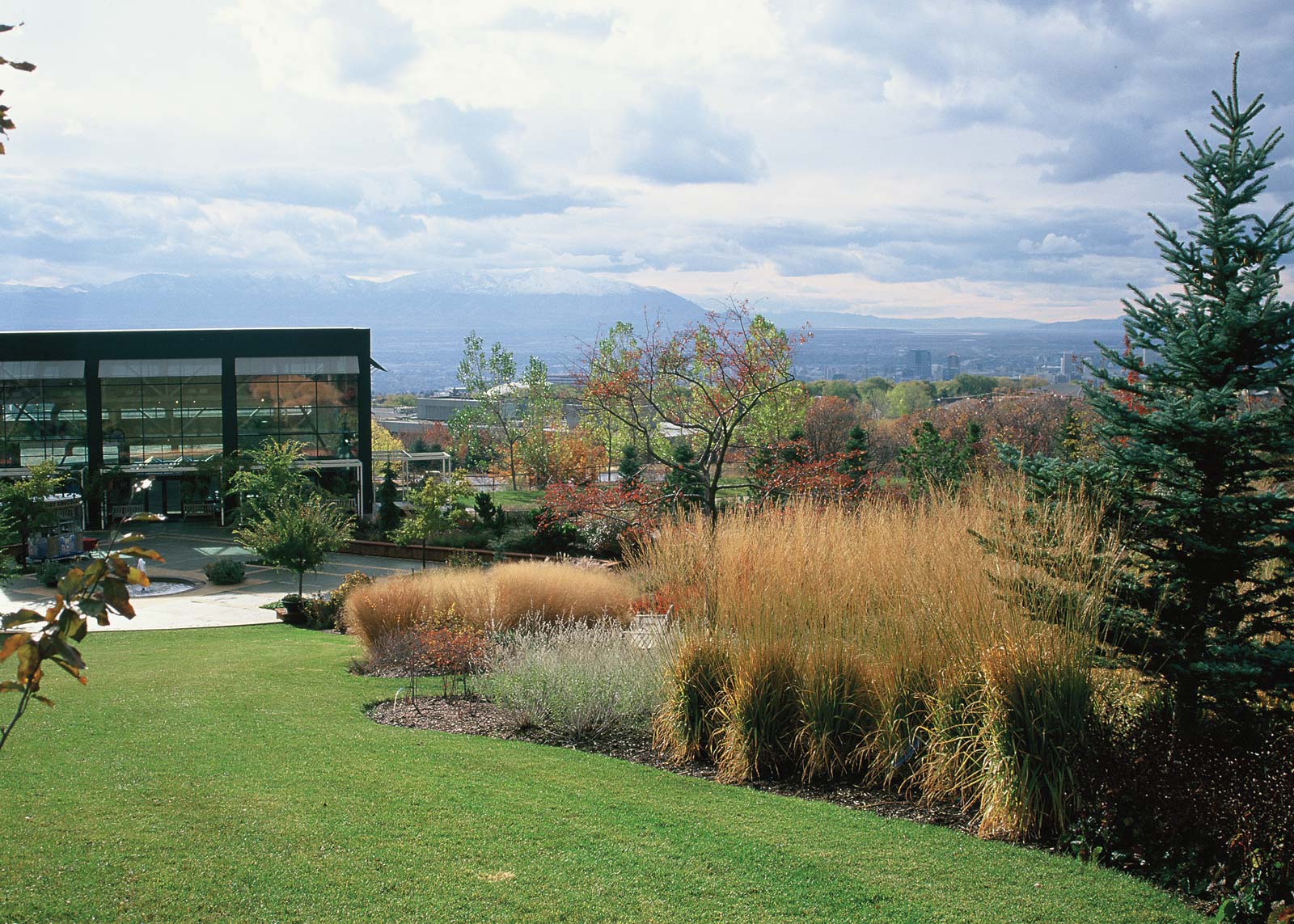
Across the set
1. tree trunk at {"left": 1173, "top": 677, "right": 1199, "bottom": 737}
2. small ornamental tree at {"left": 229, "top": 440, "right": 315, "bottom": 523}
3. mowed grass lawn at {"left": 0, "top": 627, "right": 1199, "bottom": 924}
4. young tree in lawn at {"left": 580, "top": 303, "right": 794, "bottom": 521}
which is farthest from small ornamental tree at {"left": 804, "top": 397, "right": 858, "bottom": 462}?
mowed grass lawn at {"left": 0, "top": 627, "right": 1199, "bottom": 924}

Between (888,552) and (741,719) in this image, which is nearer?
(741,719)

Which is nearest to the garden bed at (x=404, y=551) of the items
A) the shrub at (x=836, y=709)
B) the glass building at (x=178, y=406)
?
the glass building at (x=178, y=406)

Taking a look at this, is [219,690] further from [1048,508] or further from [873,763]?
[1048,508]

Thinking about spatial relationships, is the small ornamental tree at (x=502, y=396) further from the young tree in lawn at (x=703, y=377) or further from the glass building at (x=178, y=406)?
the young tree in lawn at (x=703, y=377)

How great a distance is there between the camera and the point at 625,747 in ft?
25.6

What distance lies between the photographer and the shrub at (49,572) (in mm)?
22367

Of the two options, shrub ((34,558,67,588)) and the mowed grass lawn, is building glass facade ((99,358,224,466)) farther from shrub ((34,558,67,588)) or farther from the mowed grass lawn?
the mowed grass lawn

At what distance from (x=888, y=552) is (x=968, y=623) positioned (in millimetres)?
1311

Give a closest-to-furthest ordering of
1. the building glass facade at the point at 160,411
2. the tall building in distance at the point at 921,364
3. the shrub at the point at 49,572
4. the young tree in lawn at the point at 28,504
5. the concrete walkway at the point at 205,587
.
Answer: the concrete walkway at the point at 205,587 < the shrub at the point at 49,572 < the young tree in lawn at the point at 28,504 < the building glass facade at the point at 160,411 < the tall building in distance at the point at 921,364

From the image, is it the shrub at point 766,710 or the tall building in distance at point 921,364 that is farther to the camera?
the tall building in distance at point 921,364

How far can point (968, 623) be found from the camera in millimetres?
6441

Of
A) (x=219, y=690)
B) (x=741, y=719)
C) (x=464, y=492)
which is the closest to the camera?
(x=741, y=719)

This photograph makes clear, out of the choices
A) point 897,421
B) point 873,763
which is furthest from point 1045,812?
point 897,421

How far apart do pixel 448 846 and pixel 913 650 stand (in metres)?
3.31
